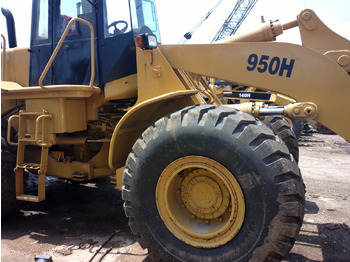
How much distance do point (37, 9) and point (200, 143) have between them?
2.93 m

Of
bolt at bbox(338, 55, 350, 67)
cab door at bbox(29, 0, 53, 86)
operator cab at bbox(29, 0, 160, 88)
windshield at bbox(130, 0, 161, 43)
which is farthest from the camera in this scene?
cab door at bbox(29, 0, 53, 86)

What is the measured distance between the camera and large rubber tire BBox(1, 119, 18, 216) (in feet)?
12.2

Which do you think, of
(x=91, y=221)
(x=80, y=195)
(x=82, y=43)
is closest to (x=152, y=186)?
(x=91, y=221)

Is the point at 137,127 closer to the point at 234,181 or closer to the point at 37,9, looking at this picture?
the point at 234,181

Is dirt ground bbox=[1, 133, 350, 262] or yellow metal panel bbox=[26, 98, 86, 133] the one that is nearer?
dirt ground bbox=[1, 133, 350, 262]

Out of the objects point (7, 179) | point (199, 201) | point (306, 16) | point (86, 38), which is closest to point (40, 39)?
point (86, 38)

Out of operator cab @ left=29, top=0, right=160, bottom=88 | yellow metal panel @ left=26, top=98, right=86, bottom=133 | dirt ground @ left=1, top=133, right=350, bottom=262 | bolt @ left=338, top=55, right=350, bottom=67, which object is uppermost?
operator cab @ left=29, top=0, right=160, bottom=88

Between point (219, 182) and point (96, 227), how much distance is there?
1.93 metres

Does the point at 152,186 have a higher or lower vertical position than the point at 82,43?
lower

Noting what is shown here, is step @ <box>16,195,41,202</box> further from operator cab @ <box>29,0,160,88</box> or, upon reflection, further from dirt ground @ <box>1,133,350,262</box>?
operator cab @ <box>29,0,160,88</box>

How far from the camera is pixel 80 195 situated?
16.3 ft

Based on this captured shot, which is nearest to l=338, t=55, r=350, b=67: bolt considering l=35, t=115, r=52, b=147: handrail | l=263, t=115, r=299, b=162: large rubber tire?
l=263, t=115, r=299, b=162: large rubber tire

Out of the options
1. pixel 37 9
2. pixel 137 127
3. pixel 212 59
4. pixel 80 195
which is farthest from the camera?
pixel 80 195

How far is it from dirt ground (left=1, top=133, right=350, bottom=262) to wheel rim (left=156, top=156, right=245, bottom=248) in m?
0.73
